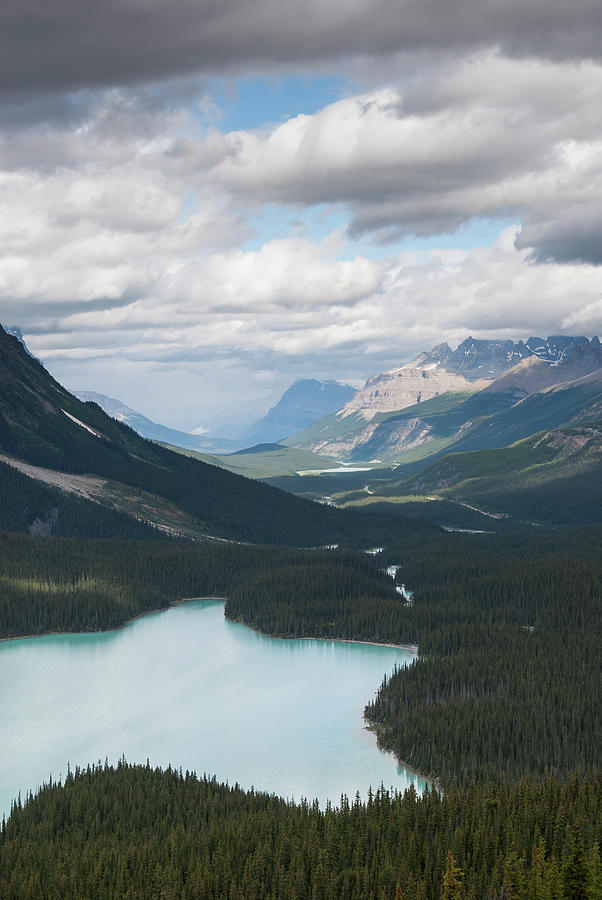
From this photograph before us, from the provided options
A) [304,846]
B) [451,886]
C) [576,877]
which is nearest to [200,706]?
[304,846]

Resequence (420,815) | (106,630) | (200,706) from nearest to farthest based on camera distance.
Answer: (420,815)
(200,706)
(106,630)

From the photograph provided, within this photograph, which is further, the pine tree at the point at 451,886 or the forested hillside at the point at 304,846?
the forested hillside at the point at 304,846

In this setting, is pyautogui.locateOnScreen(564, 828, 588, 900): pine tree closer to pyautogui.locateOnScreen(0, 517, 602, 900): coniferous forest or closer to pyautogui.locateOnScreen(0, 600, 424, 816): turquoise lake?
pyautogui.locateOnScreen(0, 517, 602, 900): coniferous forest

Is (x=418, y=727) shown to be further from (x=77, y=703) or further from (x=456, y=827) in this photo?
(x=77, y=703)

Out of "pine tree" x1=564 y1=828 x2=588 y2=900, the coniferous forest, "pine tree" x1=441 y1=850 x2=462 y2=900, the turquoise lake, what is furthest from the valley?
"pine tree" x1=441 y1=850 x2=462 y2=900

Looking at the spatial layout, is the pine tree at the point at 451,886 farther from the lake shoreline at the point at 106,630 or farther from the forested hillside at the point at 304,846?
the lake shoreline at the point at 106,630

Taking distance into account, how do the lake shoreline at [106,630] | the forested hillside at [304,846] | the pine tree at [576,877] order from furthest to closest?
the lake shoreline at [106,630] → the forested hillside at [304,846] → the pine tree at [576,877]

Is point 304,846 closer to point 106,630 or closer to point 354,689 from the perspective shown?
point 354,689

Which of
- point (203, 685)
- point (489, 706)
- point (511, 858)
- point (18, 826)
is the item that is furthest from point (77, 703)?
point (511, 858)

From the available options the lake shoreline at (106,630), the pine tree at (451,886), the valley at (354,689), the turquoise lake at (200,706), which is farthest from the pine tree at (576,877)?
the lake shoreline at (106,630)
